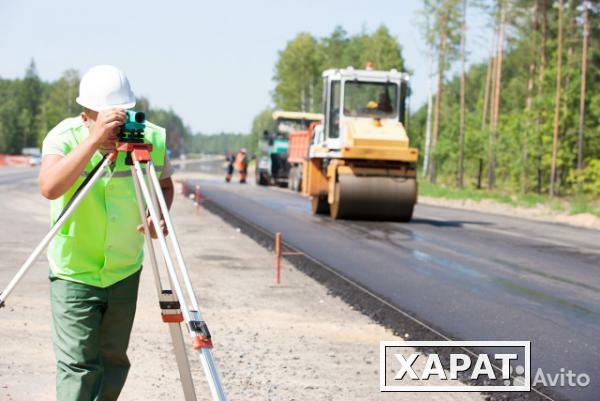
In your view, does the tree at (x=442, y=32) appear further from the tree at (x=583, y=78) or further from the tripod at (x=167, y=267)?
the tripod at (x=167, y=267)


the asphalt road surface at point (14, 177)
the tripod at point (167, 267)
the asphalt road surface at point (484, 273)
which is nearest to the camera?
the tripod at point (167, 267)

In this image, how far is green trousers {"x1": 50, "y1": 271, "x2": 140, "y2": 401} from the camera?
4227 millimetres

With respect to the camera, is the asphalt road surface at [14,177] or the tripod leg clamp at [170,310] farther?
the asphalt road surface at [14,177]

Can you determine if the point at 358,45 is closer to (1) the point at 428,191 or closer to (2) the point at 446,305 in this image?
(1) the point at 428,191

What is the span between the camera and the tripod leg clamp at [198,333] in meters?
3.19

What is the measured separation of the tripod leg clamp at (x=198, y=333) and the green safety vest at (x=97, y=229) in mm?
1111

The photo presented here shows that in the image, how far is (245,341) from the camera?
8.27 meters

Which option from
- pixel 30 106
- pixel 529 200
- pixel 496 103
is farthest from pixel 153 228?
pixel 30 106

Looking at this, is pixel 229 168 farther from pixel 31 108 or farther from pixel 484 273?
pixel 31 108

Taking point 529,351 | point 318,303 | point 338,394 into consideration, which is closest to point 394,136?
point 318,303

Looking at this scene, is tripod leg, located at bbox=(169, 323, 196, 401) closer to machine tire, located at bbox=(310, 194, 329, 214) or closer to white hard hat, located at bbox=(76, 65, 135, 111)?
white hard hat, located at bbox=(76, 65, 135, 111)

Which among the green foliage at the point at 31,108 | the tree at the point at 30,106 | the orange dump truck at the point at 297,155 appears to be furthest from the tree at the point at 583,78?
the tree at the point at 30,106

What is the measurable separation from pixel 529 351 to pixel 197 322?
17.8 feet

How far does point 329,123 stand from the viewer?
2286 centimetres
